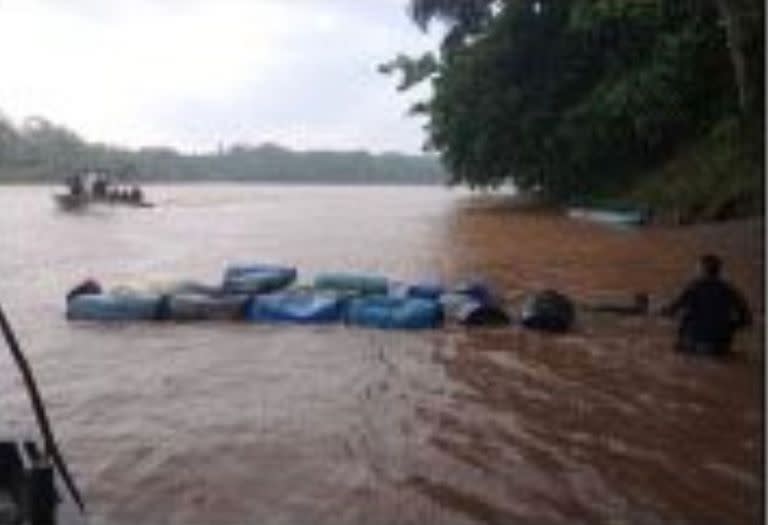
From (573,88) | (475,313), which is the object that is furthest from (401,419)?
(573,88)

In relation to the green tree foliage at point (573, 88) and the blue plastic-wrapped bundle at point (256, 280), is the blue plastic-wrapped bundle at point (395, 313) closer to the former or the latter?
the blue plastic-wrapped bundle at point (256, 280)

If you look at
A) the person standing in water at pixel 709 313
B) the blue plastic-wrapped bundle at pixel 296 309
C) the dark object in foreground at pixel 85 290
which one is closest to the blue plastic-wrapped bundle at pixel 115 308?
the dark object in foreground at pixel 85 290

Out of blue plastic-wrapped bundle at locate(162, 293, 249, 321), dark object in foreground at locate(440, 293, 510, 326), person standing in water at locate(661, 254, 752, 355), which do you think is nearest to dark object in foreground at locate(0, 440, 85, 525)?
person standing in water at locate(661, 254, 752, 355)

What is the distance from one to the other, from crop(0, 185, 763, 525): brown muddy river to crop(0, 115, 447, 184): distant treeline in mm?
104225

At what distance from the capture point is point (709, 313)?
13.7m

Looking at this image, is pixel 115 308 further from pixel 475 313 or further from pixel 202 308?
pixel 475 313

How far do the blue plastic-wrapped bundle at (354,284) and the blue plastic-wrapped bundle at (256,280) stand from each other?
2.65 ft

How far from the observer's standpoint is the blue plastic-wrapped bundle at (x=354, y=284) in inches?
751

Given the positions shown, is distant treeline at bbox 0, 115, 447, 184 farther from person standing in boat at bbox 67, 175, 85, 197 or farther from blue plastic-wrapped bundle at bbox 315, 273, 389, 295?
blue plastic-wrapped bundle at bbox 315, 273, 389, 295

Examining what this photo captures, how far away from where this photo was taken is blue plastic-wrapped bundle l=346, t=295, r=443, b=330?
16812mm

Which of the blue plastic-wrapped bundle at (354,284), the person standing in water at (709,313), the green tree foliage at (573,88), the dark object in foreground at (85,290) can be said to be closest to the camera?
the person standing in water at (709,313)

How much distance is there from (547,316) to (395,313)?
6.07 feet

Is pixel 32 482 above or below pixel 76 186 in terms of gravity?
above

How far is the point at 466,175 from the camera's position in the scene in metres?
52.9
